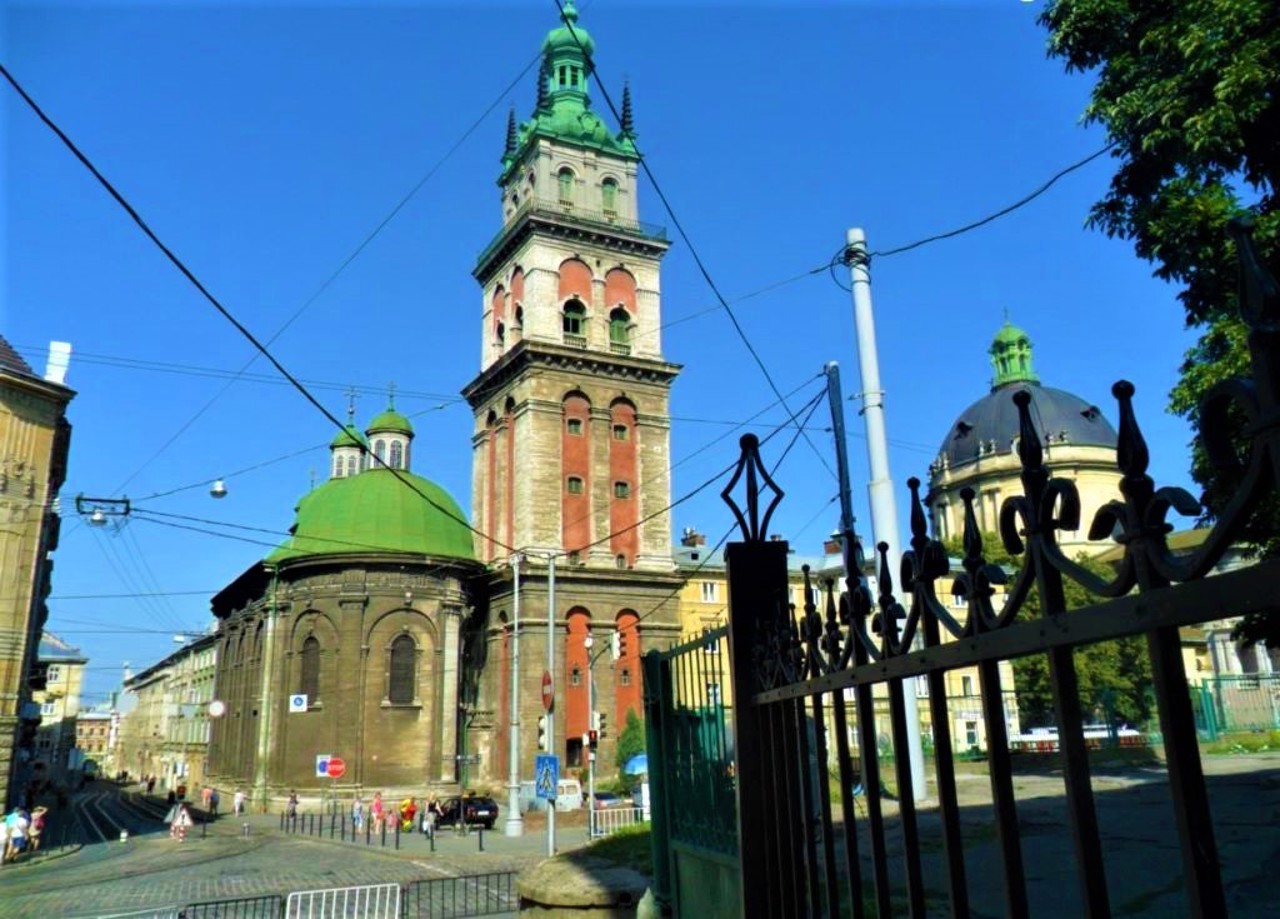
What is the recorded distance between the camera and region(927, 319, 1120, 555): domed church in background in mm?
75000

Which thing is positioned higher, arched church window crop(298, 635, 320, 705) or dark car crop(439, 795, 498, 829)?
arched church window crop(298, 635, 320, 705)

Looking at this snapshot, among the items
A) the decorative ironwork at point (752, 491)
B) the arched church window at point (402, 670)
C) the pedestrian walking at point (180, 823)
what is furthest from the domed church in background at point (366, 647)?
the decorative ironwork at point (752, 491)

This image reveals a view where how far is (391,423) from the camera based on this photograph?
5822cm

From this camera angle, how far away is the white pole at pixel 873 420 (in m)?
13.8

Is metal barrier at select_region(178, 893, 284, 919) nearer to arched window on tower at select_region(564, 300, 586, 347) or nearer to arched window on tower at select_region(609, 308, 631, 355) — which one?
arched window on tower at select_region(564, 300, 586, 347)

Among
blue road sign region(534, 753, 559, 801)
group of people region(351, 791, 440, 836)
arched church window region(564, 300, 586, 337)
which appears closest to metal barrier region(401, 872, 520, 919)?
blue road sign region(534, 753, 559, 801)

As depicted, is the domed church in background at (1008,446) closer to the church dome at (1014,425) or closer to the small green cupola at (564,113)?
the church dome at (1014,425)

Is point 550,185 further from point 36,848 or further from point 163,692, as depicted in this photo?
point 163,692

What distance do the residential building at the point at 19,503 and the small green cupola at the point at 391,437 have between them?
29208mm

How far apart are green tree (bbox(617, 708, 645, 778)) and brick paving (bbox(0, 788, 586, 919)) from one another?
321 inches

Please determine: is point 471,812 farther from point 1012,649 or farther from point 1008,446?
point 1008,446

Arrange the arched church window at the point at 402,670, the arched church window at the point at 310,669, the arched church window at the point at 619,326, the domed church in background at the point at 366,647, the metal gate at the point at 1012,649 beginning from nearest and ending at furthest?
the metal gate at the point at 1012,649
the domed church in background at the point at 366,647
the arched church window at the point at 402,670
the arched church window at the point at 310,669
the arched church window at the point at 619,326

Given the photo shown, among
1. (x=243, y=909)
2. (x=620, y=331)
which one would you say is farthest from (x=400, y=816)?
(x=620, y=331)

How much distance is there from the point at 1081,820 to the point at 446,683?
43773mm
